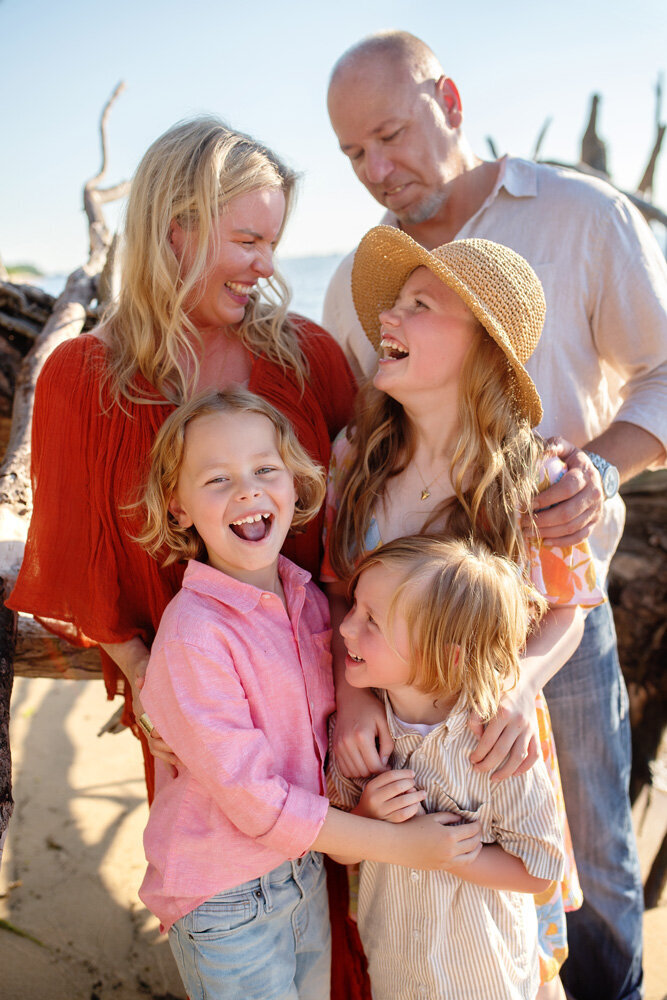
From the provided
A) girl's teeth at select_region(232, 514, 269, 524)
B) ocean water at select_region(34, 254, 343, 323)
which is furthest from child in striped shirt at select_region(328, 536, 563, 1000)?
ocean water at select_region(34, 254, 343, 323)

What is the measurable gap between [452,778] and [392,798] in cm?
13

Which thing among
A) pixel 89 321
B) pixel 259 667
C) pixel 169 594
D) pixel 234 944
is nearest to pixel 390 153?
pixel 89 321

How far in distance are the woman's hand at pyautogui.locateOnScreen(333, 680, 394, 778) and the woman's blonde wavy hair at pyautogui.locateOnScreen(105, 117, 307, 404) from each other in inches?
33.4

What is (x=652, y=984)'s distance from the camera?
2.80m

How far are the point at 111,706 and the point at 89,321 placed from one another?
2371 mm

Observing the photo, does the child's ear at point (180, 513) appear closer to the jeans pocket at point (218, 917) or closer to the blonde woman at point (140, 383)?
the blonde woman at point (140, 383)

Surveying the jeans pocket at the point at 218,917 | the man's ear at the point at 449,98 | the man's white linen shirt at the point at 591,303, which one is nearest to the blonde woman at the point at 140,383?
the jeans pocket at the point at 218,917

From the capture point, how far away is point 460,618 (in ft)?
4.81

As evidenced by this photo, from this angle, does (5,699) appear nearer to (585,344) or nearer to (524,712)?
(524,712)

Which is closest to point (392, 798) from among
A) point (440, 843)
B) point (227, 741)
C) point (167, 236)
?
point (440, 843)

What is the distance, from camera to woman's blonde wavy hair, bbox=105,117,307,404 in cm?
181

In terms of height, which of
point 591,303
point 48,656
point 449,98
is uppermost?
point 449,98

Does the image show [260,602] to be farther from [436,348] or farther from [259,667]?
[436,348]

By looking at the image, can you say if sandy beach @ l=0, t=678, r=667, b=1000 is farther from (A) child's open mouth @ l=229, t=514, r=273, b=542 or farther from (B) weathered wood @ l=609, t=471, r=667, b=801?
(A) child's open mouth @ l=229, t=514, r=273, b=542
